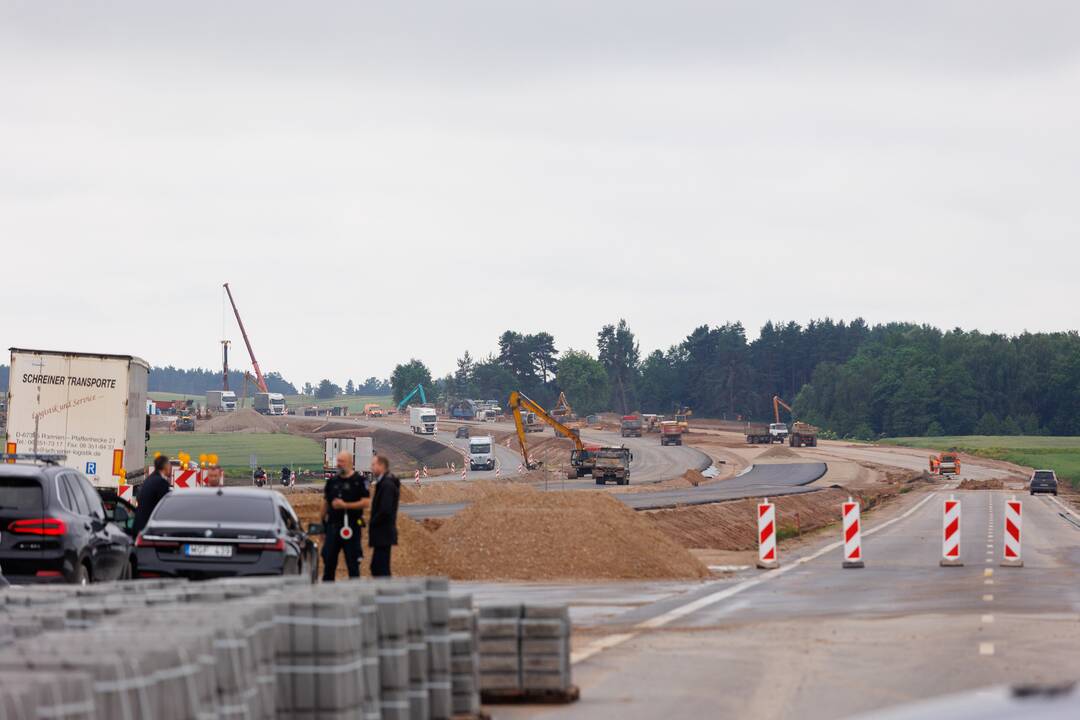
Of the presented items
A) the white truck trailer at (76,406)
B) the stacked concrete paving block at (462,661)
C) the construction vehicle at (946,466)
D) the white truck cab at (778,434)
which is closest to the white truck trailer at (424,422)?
the white truck cab at (778,434)

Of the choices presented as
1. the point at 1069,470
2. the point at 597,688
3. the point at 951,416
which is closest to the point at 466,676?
the point at 597,688

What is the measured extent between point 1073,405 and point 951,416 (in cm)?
1601

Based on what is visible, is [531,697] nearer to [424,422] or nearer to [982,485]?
[982,485]

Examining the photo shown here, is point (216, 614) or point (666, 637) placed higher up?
point (216, 614)

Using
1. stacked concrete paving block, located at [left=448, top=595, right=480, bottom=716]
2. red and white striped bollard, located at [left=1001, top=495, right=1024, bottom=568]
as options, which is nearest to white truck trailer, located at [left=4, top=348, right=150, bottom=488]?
red and white striped bollard, located at [left=1001, top=495, right=1024, bottom=568]

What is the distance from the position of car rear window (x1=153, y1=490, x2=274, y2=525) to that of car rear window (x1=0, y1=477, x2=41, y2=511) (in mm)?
1702

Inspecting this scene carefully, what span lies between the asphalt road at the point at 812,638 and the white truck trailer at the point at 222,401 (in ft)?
517

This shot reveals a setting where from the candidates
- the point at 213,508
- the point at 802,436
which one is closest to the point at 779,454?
the point at 802,436

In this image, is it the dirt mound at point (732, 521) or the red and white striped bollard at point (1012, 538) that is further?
the dirt mound at point (732, 521)

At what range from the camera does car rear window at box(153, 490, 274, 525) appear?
18.0 m

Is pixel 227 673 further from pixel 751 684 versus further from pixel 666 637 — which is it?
pixel 666 637

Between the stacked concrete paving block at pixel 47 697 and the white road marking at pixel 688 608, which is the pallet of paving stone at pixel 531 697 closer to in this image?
the white road marking at pixel 688 608

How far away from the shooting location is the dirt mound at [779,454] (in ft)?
377

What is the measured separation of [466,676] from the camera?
Answer: 34.7 ft
